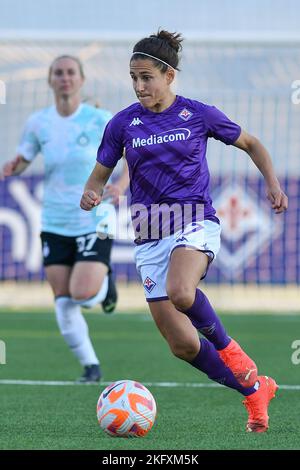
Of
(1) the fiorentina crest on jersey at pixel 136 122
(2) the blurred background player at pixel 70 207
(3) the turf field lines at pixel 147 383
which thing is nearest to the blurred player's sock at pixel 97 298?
(2) the blurred background player at pixel 70 207

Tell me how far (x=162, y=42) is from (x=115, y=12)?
14.4 metres

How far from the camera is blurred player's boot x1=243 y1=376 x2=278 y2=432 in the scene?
565 cm

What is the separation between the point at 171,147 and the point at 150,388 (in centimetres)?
220

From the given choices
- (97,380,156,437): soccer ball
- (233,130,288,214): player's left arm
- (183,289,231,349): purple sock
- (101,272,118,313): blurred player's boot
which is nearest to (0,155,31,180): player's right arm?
(101,272,118,313): blurred player's boot

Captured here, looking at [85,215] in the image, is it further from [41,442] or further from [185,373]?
[41,442]

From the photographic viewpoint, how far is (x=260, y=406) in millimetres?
5746

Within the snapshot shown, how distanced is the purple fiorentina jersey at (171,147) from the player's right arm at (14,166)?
7.39ft

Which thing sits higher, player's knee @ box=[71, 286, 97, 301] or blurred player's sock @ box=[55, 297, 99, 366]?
player's knee @ box=[71, 286, 97, 301]

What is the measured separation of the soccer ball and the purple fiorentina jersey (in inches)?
40.9

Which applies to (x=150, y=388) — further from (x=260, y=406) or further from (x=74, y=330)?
A: (x=260, y=406)

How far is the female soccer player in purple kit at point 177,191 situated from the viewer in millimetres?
5738

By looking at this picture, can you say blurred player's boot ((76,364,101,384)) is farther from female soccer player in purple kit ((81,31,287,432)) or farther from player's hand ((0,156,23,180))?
female soccer player in purple kit ((81,31,287,432))

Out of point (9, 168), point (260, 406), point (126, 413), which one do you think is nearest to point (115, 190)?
point (9, 168)
